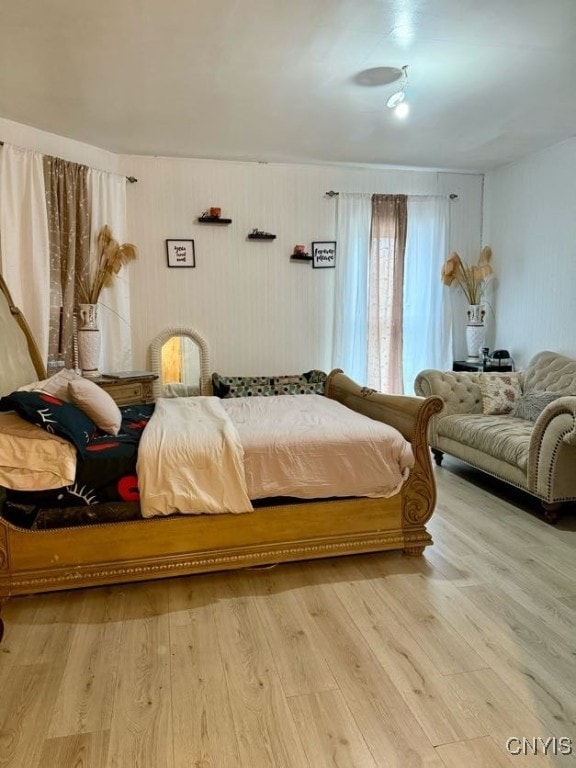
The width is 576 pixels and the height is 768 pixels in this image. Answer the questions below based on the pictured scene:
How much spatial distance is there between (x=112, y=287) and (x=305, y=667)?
3599mm

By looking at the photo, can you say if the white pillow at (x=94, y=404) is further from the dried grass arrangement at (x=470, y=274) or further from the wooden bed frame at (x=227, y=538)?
the dried grass arrangement at (x=470, y=274)

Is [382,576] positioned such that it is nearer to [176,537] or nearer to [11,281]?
[176,537]

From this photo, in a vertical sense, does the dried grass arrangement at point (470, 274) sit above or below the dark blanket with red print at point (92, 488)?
above

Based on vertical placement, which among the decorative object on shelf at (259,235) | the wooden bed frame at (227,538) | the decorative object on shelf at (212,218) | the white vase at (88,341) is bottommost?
the wooden bed frame at (227,538)

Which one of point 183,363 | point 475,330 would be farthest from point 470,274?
point 183,363

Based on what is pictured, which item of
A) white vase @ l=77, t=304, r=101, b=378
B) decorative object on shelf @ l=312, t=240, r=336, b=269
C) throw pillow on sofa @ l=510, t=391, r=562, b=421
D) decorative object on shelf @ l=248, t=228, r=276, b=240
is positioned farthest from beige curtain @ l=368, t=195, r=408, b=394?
white vase @ l=77, t=304, r=101, b=378

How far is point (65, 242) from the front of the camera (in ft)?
13.4

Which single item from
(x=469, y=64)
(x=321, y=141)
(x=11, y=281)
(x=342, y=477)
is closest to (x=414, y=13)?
(x=469, y=64)

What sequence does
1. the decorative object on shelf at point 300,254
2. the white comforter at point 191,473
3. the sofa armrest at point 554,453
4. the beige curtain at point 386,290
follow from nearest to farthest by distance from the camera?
the white comforter at point 191,473
the sofa armrest at point 554,453
the decorative object on shelf at point 300,254
the beige curtain at point 386,290

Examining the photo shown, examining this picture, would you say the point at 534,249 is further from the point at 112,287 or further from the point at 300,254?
the point at 112,287

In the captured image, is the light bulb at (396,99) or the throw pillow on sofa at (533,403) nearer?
the light bulb at (396,99)

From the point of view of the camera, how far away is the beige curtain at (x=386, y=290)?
5105 millimetres

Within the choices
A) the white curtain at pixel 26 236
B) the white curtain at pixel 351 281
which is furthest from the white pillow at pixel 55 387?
the white curtain at pixel 351 281

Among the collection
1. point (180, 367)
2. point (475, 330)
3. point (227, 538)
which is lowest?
point (227, 538)
